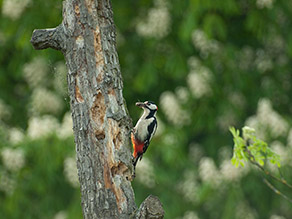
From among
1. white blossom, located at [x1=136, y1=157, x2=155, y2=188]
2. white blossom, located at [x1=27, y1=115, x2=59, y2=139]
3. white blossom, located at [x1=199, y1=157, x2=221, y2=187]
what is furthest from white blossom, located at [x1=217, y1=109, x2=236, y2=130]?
white blossom, located at [x1=27, y1=115, x2=59, y2=139]

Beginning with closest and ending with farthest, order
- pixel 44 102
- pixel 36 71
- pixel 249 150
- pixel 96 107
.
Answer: pixel 96 107 → pixel 249 150 → pixel 44 102 → pixel 36 71

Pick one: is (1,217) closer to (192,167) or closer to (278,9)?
(192,167)

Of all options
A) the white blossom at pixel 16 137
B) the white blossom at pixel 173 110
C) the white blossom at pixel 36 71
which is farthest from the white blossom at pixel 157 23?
the white blossom at pixel 16 137

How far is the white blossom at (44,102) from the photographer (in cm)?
802

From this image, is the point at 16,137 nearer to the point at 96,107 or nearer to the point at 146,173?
the point at 146,173

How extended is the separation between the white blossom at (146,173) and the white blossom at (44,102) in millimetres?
1580

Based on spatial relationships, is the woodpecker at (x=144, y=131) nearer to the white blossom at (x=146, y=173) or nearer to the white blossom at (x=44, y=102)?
the white blossom at (x=146, y=173)

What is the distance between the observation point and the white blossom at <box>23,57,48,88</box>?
8.18 meters

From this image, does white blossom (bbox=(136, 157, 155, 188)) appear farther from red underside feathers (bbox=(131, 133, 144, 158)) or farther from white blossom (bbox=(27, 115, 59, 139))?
red underside feathers (bbox=(131, 133, 144, 158))

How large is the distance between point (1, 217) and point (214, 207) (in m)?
2.63

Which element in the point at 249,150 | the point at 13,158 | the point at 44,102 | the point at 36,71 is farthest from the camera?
the point at 36,71

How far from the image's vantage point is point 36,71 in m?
8.19

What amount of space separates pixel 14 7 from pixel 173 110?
7.59ft

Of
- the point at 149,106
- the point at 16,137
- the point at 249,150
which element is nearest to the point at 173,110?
the point at 16,137
